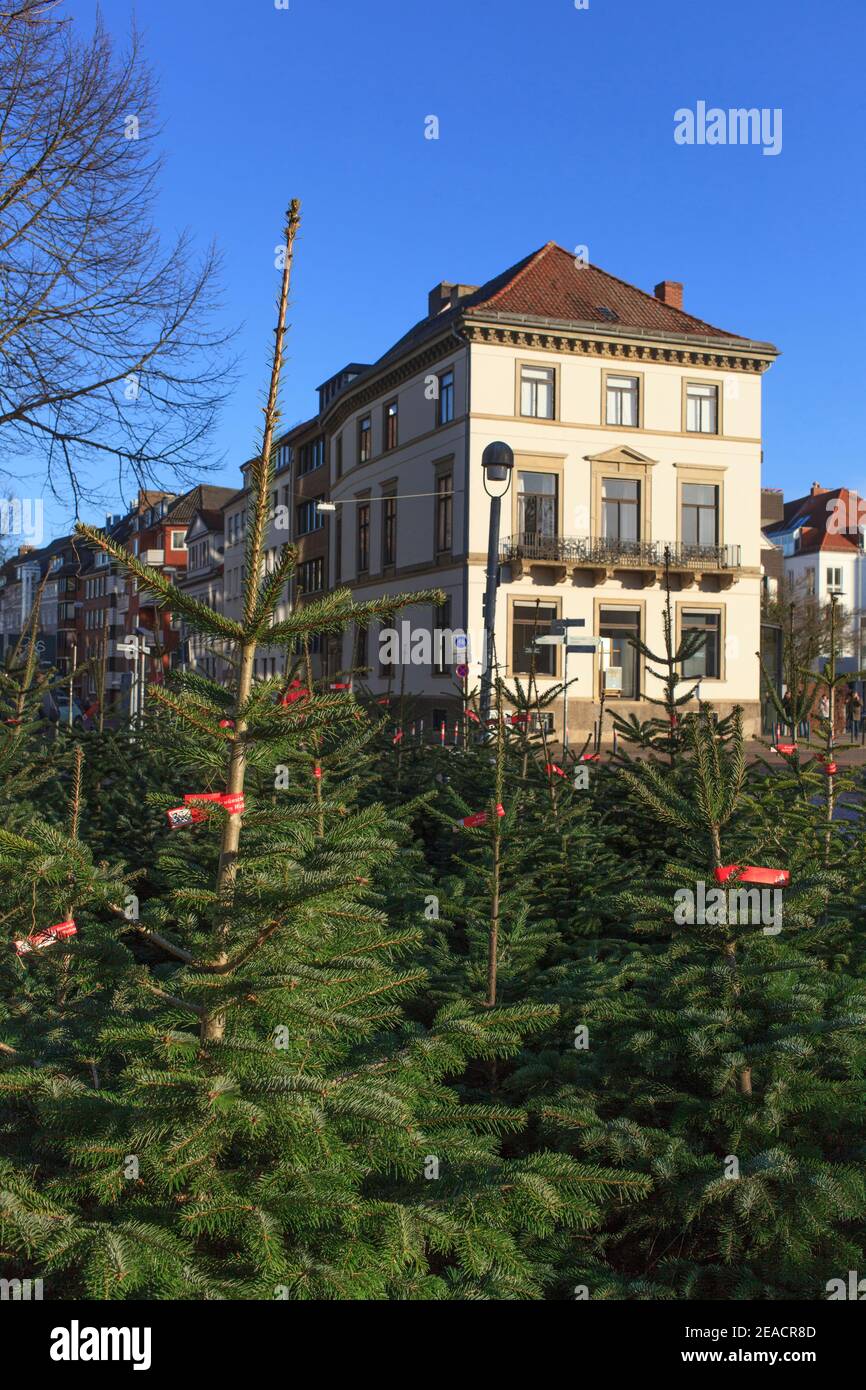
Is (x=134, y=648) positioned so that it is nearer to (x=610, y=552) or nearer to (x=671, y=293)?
(x=610, y=552)

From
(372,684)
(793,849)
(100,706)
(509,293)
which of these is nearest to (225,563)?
(372,684)

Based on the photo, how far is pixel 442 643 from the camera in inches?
1481

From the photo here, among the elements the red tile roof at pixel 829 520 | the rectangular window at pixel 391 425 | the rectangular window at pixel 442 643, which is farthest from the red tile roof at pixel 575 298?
the red tile roof at pixel 829 520

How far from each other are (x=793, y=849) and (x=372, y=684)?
126ft

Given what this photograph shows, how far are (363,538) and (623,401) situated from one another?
43.8 feet

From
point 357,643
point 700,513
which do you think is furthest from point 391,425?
point 357,643

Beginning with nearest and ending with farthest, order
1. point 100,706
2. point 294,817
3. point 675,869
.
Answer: point 294,817
point 675,869
point 100,706

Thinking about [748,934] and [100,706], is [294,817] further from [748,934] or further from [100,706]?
[100,706]

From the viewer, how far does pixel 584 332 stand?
37562 millimetres

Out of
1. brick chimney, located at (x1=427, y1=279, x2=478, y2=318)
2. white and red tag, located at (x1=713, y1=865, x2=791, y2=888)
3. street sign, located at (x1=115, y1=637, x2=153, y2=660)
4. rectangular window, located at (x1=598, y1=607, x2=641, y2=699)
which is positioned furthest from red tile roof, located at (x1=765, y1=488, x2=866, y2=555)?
white and red tag, located at (x1=713, y1=865, x2=791, y2=888)

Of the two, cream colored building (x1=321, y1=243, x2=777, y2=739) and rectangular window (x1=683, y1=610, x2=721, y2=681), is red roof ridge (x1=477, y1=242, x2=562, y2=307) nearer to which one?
cream colored building (x1=321, y1=243, x2=777, y2=739)

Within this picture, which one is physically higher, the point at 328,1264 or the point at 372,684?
the point at 372,684

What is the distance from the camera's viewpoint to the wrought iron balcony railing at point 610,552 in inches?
1462

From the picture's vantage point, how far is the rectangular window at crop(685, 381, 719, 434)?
131ft
